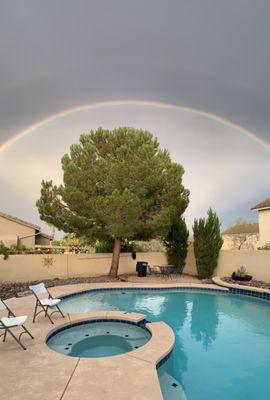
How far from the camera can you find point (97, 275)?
17.0 metres

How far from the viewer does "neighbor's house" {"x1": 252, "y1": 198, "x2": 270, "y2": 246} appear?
21.7 metres

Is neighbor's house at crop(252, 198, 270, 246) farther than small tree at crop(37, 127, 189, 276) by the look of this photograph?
Yes

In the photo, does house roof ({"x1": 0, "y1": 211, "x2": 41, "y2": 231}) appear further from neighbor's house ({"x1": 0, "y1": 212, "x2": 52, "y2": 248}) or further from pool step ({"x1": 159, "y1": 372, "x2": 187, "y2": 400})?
pool step ({"x1": 159, "y1": 372, "x2": 187, "y2": 400})

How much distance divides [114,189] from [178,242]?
6.27m

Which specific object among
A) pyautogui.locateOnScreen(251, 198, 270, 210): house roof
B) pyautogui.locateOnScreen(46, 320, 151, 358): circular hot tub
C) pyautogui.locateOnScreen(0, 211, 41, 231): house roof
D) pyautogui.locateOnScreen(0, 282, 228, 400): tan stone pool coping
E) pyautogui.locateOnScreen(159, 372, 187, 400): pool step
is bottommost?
pyautogui.locateOnScreen(159, 372, 187, 400): pool step

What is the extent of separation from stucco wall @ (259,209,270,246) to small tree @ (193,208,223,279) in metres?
7.40

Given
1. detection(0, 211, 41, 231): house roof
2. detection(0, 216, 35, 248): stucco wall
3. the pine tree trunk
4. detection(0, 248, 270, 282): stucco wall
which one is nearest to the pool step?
detection(0, 248, 270, 282): stucco wall

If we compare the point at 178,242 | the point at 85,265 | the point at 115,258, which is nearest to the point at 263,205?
the point at 178,242

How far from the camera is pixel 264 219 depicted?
22.0 meters

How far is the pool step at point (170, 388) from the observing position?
4941 millimetres

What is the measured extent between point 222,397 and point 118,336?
327cm

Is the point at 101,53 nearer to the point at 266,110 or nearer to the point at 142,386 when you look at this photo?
the point at 266,110

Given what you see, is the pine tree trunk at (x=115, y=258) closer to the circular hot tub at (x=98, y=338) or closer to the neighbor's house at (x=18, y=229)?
the circular hot tub at (x=98, y=338)

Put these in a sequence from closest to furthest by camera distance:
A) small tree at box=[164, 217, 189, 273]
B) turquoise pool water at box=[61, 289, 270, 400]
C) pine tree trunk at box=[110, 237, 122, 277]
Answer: turquoise pool water at box=[61, 289, 270, 400] < pine tree trunk at box=[110, 237, 122, 277] < small tree at box=[164, 217, 189, 273]
